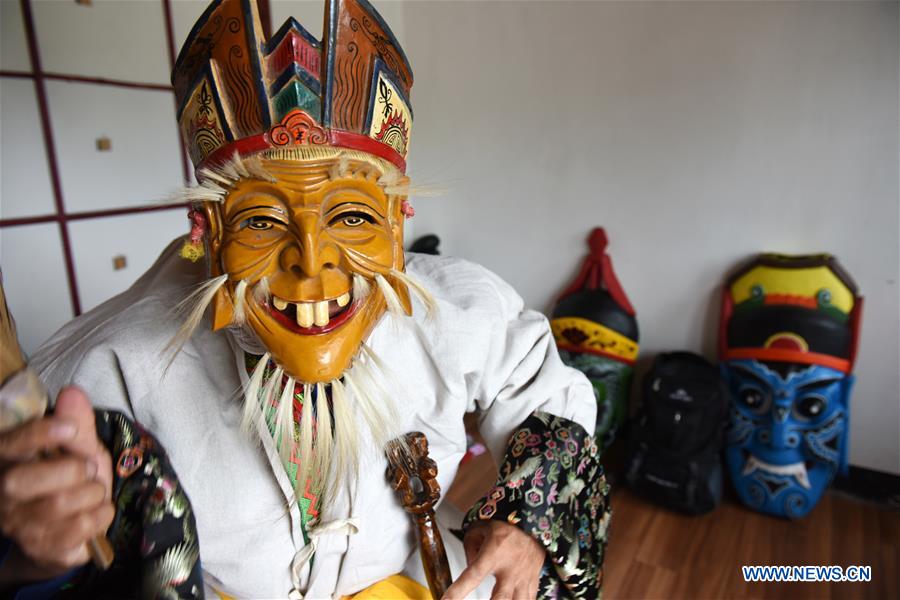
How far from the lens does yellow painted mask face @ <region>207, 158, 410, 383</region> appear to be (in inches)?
24.6

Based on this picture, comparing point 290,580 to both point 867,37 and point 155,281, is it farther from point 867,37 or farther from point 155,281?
point 867,37

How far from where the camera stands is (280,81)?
614 millimetres

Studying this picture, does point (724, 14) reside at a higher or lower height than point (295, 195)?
higher

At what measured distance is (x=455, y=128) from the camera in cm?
274

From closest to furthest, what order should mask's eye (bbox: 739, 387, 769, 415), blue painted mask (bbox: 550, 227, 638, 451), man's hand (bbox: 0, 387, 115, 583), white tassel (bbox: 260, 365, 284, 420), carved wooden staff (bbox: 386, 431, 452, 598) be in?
man's hand (bbox: 0, 387, 115, 583) → white tassel (bbox: 260, 365, 284, 420) → carved wooden staff (bbox: 386, 431, 452, 598) → mask's eye (bbox: 739, 387, 769, 415) → blue painted mask (bbox: 550, 227, 638, 451)

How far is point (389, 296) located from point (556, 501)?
373 mm

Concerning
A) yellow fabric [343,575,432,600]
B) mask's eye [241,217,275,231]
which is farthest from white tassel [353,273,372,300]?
yellow fabric [343,575,432,600]

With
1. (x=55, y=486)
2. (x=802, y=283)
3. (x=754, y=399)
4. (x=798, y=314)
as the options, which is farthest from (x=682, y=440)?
(x=55, y=486)

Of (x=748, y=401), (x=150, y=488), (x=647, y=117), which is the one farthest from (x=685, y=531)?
(x=150, y=488)

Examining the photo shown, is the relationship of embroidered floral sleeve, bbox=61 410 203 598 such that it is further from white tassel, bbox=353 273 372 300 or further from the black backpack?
the black backpack

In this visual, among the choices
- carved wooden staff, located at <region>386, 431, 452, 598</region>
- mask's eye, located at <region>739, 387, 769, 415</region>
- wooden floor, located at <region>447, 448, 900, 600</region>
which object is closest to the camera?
carved wooden staff, located at <region>386, 431, 452, 598</region>

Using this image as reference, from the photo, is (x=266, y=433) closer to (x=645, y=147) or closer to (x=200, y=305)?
(x=200, y=305)

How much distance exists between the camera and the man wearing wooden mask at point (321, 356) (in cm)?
63

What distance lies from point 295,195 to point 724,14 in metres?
2.03
